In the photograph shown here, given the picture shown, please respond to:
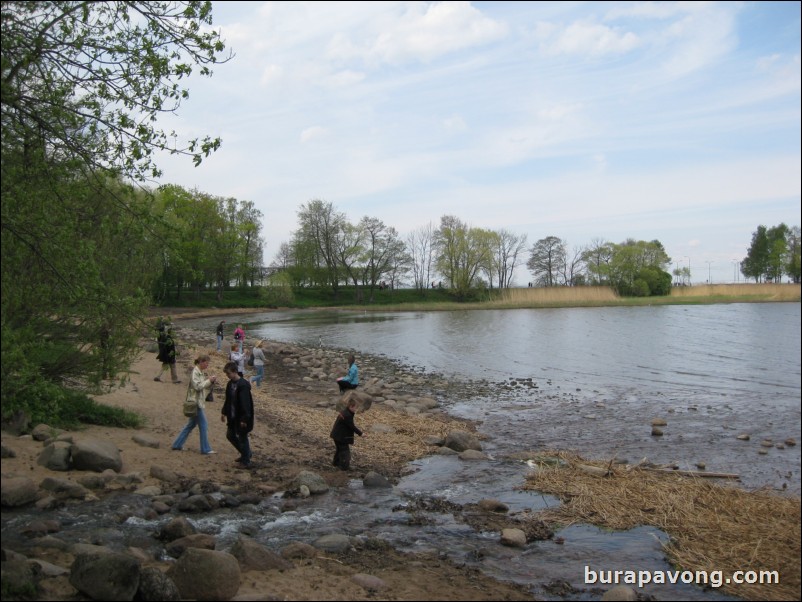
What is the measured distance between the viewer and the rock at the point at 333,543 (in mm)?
8672

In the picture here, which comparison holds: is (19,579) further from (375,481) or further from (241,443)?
(375,481)

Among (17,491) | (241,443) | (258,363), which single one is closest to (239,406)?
(241,443)

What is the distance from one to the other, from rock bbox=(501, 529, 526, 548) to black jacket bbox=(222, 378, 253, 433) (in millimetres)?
5659

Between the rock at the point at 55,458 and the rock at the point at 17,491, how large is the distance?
3.81ft

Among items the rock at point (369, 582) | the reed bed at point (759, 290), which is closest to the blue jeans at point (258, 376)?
the reed bed at point (759, 290)

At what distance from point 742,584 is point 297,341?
42675 mm

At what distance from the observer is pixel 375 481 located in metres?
12.3

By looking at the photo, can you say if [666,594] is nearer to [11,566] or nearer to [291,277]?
[11,566]

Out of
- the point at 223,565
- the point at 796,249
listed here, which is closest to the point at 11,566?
the point at 223,565

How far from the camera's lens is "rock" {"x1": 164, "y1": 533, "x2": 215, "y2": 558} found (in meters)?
8.05

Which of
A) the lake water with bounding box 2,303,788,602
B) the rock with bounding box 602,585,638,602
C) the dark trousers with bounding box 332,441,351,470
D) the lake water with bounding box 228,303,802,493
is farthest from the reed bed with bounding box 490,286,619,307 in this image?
the rock with bounding box 602,585,638,602

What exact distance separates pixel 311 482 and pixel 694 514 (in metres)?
6.71

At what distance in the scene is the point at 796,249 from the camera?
9.08 m

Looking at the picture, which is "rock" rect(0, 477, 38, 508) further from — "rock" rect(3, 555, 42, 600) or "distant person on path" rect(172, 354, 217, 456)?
"distant person on path" rect(172, 354, 217, 456)
